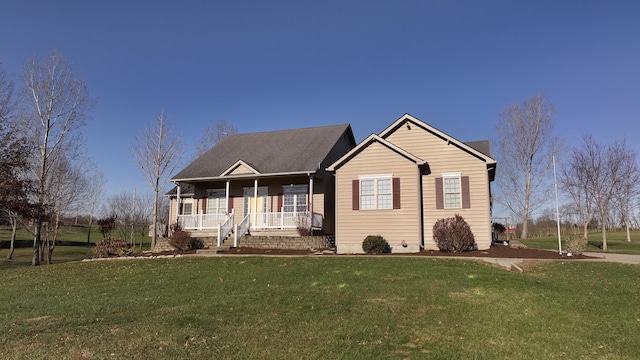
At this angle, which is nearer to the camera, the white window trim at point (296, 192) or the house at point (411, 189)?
the house at point (411, 189)

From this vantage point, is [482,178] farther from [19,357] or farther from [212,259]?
[19,357]

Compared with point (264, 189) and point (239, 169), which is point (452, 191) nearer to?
point (264, 189)

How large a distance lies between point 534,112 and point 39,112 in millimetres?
36479

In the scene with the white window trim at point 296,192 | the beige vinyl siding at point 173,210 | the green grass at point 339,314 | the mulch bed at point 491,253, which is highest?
the white window trim at point 296,192

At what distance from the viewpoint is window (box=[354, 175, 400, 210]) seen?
720 inches

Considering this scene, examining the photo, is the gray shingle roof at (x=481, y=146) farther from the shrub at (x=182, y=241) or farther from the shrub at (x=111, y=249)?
the shrub at (x=111, y=249)

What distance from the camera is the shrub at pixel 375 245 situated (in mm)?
17453

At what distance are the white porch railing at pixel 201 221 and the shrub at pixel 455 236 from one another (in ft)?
38.6

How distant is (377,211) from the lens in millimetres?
18484

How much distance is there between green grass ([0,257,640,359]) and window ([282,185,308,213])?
9.70m

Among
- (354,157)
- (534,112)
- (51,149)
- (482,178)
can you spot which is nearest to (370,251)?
(354,157)

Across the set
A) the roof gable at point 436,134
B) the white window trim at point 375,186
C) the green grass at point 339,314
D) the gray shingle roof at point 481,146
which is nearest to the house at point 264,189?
the white window trim at point 375,186

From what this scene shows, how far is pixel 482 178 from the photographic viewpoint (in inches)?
702

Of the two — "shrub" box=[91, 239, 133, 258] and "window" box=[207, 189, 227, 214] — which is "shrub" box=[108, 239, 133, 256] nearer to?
"shrub" box=[91, 239, 133, 258]
